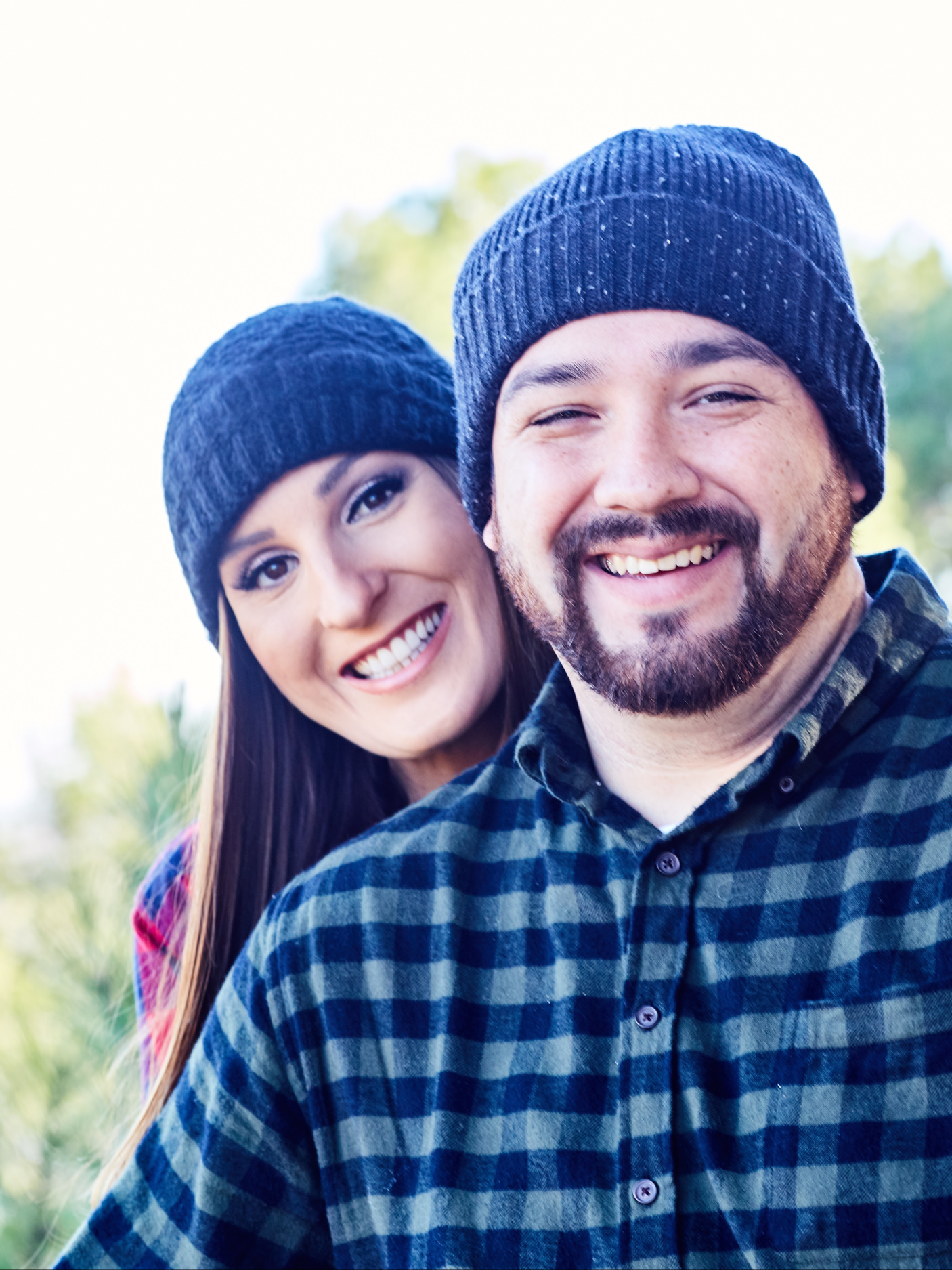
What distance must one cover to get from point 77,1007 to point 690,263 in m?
2.26

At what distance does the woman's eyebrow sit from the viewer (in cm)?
210

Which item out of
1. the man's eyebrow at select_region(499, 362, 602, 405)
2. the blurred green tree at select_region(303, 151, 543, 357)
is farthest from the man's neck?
the blurred green tree at select_region(303, 151, 543, 357)

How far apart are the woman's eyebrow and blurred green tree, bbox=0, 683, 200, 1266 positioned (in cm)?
92

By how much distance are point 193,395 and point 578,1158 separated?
1.36 meters

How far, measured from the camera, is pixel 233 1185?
1557mm

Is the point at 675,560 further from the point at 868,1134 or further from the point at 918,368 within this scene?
the point at 918,368

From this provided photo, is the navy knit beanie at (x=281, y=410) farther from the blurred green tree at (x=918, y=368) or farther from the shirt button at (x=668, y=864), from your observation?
the blurred green tree at (x=918, y=368)

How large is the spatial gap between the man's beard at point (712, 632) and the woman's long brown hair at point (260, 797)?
752 millimetres

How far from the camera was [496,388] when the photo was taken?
1622 millimetres

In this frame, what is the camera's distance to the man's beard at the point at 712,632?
56.4 inches

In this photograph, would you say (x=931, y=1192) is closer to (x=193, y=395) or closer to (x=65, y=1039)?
(x=193, y=395)

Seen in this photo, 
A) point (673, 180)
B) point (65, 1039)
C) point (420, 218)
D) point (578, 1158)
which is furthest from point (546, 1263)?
point (420, 218)

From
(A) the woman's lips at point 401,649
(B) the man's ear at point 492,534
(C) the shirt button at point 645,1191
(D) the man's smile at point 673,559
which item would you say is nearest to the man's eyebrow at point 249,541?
(A) the woman's lips at point 401,649

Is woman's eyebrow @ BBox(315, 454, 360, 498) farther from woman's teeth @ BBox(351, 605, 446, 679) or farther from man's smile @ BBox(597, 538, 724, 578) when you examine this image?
man's smile @ BBox(597, 538, 724, 578)
